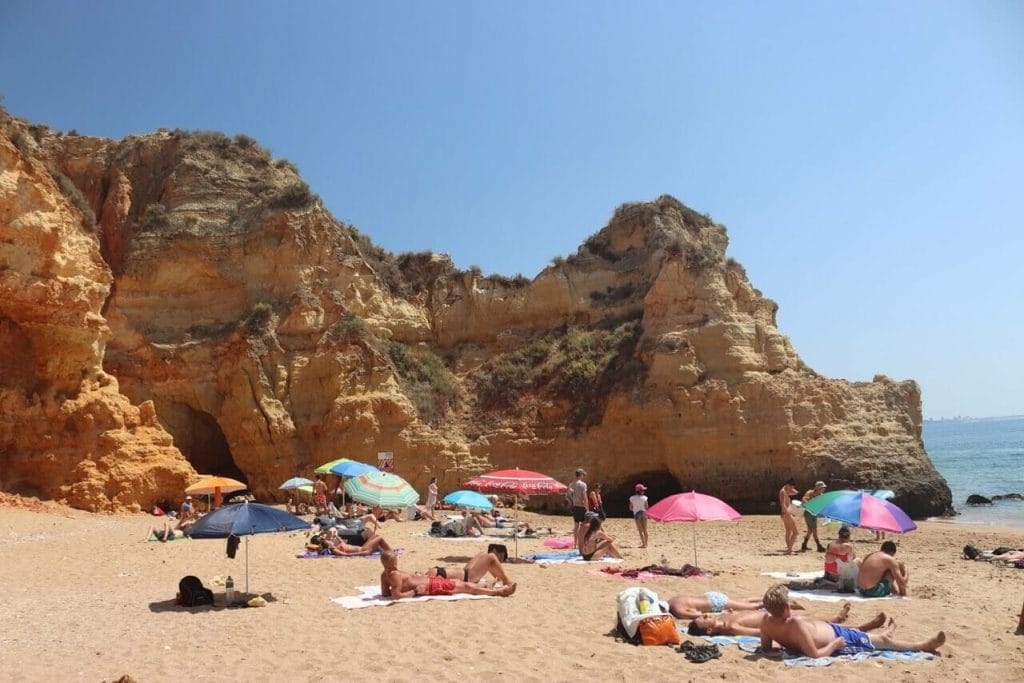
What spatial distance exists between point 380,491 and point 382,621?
18.7ft

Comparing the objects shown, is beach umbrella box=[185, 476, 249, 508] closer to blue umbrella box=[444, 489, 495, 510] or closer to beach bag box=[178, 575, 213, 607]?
blue umbrella box=[444, 489, 495, 510]

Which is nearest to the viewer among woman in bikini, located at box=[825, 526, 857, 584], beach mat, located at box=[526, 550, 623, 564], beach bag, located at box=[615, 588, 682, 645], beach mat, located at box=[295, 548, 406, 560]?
beach bag, located at box=[615, 588, 682, 645]

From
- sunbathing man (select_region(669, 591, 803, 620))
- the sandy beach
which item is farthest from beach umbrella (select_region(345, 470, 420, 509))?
sunbathing man (select_region(669, 591, 803, 620))

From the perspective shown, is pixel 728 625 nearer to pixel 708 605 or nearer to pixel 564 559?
pixel 708 605

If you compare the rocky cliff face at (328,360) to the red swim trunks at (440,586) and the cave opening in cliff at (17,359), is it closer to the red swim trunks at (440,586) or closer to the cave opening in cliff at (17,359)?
the cave opening in cliff at (17,359)

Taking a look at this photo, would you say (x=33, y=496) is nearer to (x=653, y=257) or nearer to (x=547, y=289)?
(x=547, y=289)

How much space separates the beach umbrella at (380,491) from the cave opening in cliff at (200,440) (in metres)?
12.8

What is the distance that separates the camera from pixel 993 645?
740cm

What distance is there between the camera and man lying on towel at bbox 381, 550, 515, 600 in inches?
371

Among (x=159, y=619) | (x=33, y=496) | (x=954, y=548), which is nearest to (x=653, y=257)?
(x=954, y=548)

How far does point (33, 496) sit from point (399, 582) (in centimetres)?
1421

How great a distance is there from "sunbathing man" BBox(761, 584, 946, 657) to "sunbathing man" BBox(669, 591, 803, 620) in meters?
1.08

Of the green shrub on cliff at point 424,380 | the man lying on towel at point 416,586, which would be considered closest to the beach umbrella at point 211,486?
the man lying on towel at point 416,586

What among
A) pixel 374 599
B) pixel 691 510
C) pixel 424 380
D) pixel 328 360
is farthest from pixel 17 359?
pixel 691 510
